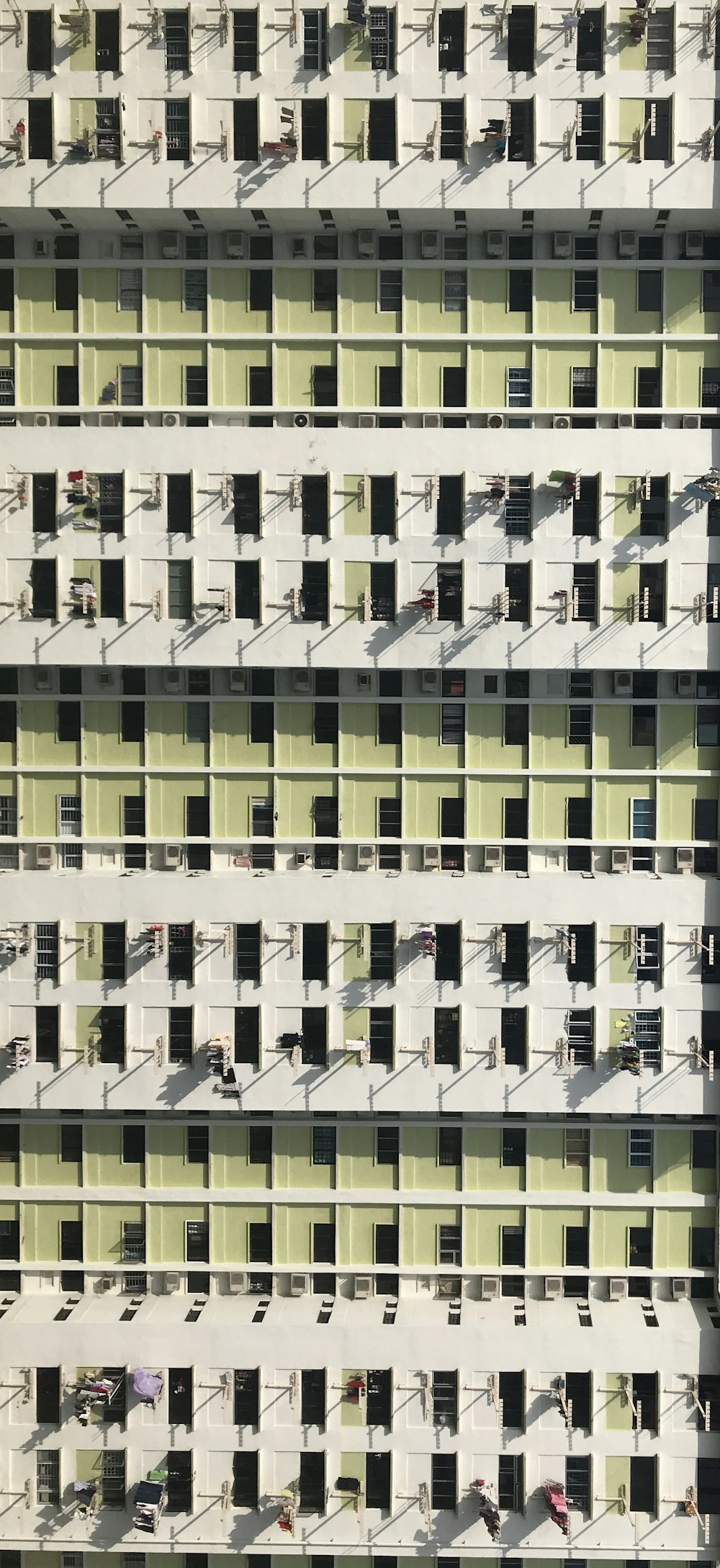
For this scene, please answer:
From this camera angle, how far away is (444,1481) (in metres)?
21.8

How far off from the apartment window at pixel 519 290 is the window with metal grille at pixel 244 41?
8.12m

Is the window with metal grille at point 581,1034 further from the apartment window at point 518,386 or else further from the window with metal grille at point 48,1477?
the window with metal grille at point 48,1477

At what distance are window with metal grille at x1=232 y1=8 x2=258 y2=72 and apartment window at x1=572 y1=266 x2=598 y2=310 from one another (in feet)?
31.4

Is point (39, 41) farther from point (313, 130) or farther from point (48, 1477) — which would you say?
point (48, 1477)

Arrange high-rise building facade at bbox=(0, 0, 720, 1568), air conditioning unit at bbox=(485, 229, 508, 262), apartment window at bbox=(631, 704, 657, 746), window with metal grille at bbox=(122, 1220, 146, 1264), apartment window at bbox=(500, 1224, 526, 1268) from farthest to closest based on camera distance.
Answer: window with metal grille at bbox=(122, 1220, 146, 1264) → apartment window at bbox=(631, 704, 657, 746) → apartment window at bbox=(500, 1224, 526, 1268) → air conditioning unit at bbox=(485, 229, 508, 262) → high-rise building facade at bbox=(0, 0, 720, 1568)

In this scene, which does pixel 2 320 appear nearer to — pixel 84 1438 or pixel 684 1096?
pixel 684 1096

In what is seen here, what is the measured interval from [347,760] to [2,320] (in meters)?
14.8

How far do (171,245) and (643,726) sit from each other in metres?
17.8

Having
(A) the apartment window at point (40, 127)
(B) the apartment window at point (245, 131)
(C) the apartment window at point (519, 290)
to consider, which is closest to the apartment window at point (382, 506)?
(C) the apartment window at point (519, 290)

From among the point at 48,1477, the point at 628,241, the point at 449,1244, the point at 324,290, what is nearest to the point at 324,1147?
the point at 449,1244

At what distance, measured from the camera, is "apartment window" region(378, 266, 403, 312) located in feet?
74.1

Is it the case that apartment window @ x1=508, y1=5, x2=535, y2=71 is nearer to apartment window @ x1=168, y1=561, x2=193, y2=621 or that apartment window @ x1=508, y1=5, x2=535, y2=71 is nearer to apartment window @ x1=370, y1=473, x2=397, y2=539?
apartment window @ x1=370, y1=473, x2=397, y2=539

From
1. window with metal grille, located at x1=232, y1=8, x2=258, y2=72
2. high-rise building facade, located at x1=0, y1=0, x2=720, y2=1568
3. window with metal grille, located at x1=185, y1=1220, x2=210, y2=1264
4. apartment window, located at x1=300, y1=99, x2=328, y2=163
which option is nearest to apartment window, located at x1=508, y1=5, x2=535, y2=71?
high-rise building facade, located at x1=0, y1=0, x2=720, y2=1568

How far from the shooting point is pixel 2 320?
22781mm
